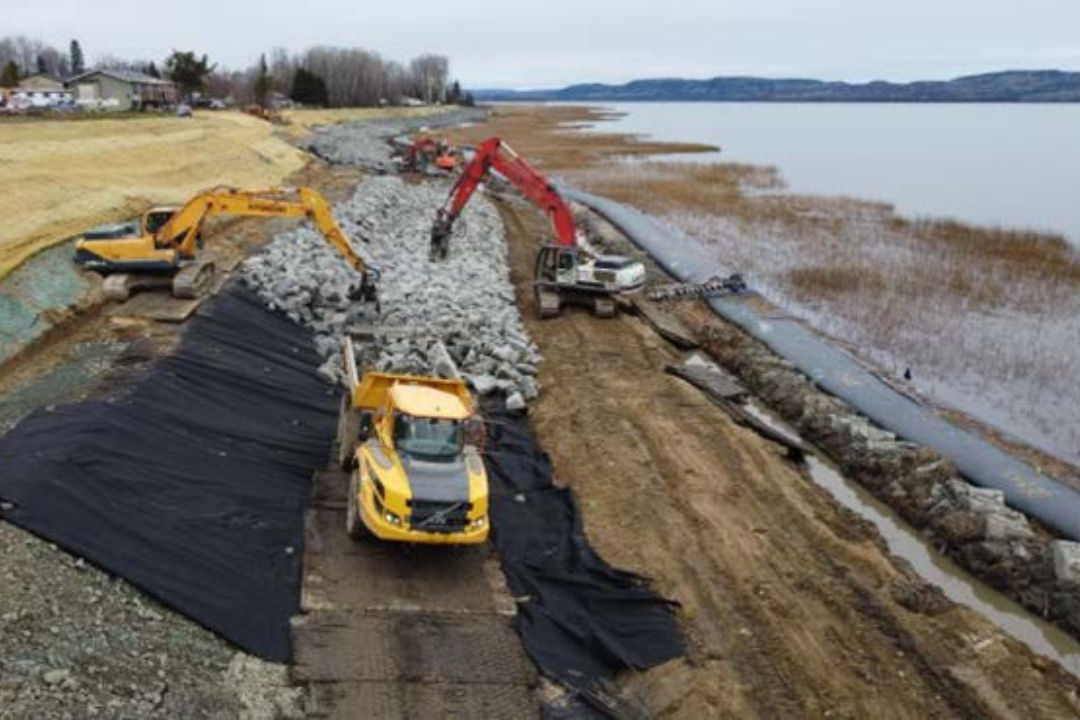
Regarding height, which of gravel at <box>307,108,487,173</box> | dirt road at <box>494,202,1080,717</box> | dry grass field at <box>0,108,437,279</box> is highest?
dry grass field at <box>0,108,437,279</box>

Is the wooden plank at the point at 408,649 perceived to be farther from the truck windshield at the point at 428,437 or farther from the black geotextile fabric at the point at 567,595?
the truck windshield at the point at 428,437

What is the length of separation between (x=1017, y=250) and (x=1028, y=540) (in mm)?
26724

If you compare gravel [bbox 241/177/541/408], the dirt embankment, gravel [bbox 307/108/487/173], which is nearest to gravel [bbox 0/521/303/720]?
the dirt embankment

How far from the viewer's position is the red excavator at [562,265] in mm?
26188

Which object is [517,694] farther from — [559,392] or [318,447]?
[559,392]

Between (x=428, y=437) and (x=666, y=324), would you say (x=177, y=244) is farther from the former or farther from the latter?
(x=666, y=324)

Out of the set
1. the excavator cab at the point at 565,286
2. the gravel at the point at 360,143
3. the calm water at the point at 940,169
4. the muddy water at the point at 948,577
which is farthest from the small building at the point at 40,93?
the muddy water at the point at 948,577

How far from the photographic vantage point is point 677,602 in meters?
13.0

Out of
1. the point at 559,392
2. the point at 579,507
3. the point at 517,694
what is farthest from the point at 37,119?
the point at 517,694

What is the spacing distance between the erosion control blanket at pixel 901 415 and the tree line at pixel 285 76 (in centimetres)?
7117

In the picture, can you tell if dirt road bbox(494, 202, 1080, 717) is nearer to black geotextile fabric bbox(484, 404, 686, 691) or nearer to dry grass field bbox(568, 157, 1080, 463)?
black geotextile fabric bbox(484, 404, 686, 691)

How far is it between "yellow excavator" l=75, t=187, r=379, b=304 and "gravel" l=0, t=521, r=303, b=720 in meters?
11.5

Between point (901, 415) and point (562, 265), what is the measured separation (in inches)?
398

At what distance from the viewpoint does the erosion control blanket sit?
1619cm
